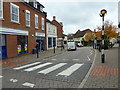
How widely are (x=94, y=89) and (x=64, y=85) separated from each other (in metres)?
1.23

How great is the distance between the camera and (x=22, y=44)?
1566 centimetres

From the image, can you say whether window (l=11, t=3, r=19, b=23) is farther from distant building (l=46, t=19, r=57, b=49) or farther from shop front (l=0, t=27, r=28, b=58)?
distant building (l=46, t=19, r=57, b=49)

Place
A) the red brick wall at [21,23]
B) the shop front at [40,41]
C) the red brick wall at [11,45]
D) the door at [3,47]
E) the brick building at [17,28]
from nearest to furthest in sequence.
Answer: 1. the door at [3,47]
2. the brick building at [17,28]
3. the red brick wall at [21,23]
4. the red brick wall at [11,45]
5. the shop front at [40,41]

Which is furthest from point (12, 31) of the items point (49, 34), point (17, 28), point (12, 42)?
point (49, 34)

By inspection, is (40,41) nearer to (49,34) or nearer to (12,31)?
(49,34)

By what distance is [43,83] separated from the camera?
5223mm

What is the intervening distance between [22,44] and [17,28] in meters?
2.28

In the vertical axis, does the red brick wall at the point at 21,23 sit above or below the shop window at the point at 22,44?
above

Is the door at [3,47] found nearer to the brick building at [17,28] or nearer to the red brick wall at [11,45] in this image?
the brick building at [17,28]

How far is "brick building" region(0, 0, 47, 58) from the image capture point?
12.4 meters

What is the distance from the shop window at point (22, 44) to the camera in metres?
14.9

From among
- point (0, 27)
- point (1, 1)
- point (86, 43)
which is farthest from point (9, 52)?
point (86, 43)

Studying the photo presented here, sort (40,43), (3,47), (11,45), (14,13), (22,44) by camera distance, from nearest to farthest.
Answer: (3,47), (11,45), (14,13), (22,44), (40,43)

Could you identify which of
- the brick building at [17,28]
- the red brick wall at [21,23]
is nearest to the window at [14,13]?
the brick building at [17,28]
